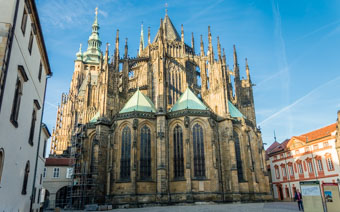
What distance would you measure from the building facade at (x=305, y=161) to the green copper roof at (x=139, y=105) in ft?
72.2

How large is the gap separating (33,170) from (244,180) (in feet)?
77.1

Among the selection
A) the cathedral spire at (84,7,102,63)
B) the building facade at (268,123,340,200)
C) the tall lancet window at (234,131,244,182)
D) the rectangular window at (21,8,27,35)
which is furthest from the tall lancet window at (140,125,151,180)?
the cathedral spire at (84,7,102,63)

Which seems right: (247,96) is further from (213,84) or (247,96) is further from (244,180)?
(244,180)

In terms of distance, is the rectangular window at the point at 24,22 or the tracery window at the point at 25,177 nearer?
the rectangular window at the point at 24,22

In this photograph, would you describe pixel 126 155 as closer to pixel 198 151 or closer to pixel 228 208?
pixel 198 151

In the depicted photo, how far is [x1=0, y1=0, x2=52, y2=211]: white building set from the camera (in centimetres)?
1101

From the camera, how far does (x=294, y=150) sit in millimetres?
43500

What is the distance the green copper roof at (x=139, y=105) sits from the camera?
3382cm

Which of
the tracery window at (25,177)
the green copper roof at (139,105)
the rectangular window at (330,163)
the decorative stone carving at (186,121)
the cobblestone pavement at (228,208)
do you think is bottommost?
the cobblestone pavement at (228,208)

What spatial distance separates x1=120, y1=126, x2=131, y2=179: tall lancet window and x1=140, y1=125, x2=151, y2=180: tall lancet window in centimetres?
138

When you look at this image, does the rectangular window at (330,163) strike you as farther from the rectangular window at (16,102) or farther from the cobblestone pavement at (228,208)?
the rectangular window at (16,102)

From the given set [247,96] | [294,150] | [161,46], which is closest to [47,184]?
[161,46]

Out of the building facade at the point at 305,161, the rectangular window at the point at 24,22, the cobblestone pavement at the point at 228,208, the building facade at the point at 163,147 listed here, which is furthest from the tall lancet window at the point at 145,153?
the rectangular window at the point at 24,22

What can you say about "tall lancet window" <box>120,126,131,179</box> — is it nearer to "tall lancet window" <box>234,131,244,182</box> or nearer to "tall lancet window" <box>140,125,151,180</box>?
"tall lancet window" <box>140,125,151,180</box>
